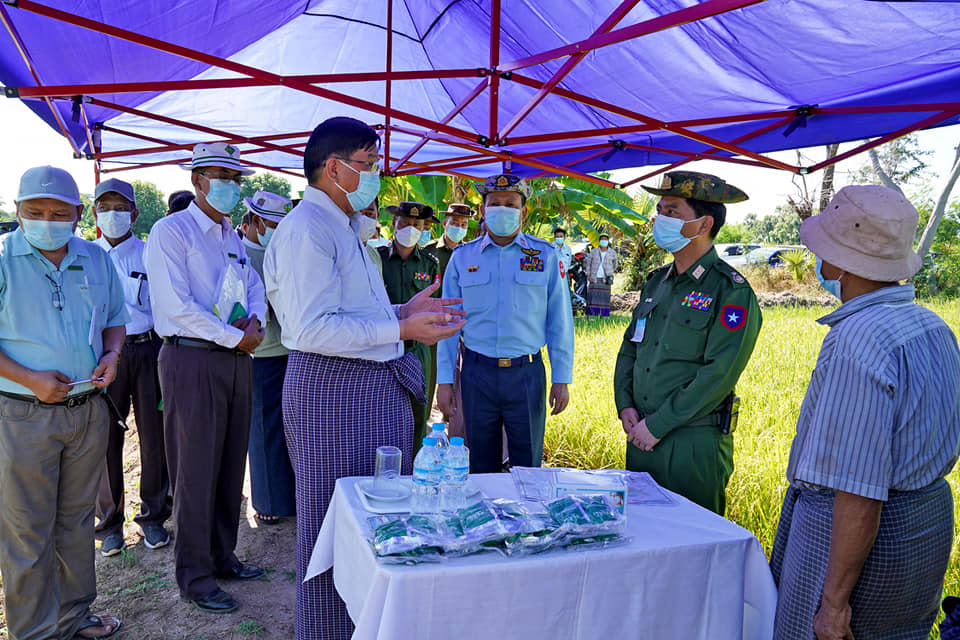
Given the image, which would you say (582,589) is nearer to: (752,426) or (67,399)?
(67,399)

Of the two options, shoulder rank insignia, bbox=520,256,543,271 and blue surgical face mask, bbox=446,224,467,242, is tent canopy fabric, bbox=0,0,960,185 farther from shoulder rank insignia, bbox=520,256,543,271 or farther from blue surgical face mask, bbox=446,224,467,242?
shoulder rank insignia, bbox=520,256,543,271

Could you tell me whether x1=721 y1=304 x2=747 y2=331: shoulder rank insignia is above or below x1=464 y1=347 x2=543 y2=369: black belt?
above

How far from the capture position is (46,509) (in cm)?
240

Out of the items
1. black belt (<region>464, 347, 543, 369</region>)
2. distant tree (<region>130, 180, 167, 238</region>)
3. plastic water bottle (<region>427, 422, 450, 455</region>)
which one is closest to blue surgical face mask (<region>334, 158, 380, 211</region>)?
plastic water bottle (<region>427, 422, 450, 455</region>)

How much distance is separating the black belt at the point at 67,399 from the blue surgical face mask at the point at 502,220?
215 cm

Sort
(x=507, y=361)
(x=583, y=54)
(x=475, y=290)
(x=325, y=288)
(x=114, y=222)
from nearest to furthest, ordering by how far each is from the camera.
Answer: (x=325, y=288) < (x=583, y=54) < (x=507, y=361) < (x=475, y=290) < (x=114, y=222)

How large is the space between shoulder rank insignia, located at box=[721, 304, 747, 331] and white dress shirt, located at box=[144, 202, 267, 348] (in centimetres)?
221

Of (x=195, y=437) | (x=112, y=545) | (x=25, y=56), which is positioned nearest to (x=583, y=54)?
(x=195, y=437)

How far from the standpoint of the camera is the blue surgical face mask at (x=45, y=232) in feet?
7.80

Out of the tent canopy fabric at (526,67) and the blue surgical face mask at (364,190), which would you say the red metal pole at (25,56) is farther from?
the blue surgical face mask at (364,190)

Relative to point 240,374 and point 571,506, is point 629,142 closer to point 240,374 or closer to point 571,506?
point 240,374

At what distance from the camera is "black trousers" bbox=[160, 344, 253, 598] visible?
2.87m

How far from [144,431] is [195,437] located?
1.02m

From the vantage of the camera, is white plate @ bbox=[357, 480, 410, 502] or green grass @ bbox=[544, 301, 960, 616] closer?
white plate @ bbox=[357, 480, 410, 502]
